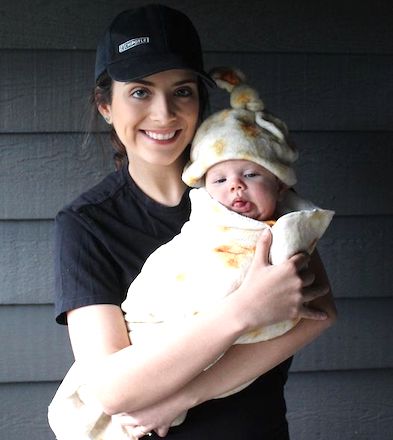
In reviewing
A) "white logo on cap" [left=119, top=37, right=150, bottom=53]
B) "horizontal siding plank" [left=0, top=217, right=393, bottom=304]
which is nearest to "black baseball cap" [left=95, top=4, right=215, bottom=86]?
"white logo on cap" [left=119, top=37, right=150, bottom=53]

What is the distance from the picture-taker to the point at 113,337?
1579mm

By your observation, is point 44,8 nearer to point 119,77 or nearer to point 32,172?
point 32,172

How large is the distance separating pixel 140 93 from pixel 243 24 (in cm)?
67

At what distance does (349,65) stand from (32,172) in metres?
1.00

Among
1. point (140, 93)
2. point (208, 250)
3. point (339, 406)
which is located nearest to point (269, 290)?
point (208, 250)

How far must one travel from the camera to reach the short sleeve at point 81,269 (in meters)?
1.60

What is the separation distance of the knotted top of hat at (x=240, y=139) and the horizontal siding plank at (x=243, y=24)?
1.62 feet

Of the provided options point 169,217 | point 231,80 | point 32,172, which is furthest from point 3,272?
point 231,80

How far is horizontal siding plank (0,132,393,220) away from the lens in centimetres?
225

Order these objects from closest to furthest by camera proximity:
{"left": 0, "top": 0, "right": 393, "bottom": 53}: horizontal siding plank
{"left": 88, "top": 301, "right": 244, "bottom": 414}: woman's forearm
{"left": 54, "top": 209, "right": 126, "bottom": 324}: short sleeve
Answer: {"left": 88, "top": 301, "right": 244, "bottom": 414}: woman's forearm
{"left": 54, "top": 209, "right": 126, "bottom": 324}: short sleeve
{"left": 0, "top": 0, "right": 393, "bottom": 53}: horizontal siding plank

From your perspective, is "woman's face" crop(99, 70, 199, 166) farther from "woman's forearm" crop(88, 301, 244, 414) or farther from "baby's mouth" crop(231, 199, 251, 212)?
"woman's forearm" crop(88, 301, 244, 414)

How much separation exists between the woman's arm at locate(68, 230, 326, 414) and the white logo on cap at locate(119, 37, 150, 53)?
1.70ft

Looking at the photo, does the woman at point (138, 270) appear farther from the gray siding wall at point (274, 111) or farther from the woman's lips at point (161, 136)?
the gray siding wall at point (274, 111)

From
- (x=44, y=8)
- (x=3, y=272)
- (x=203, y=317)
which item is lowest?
(x=3, y=272)
